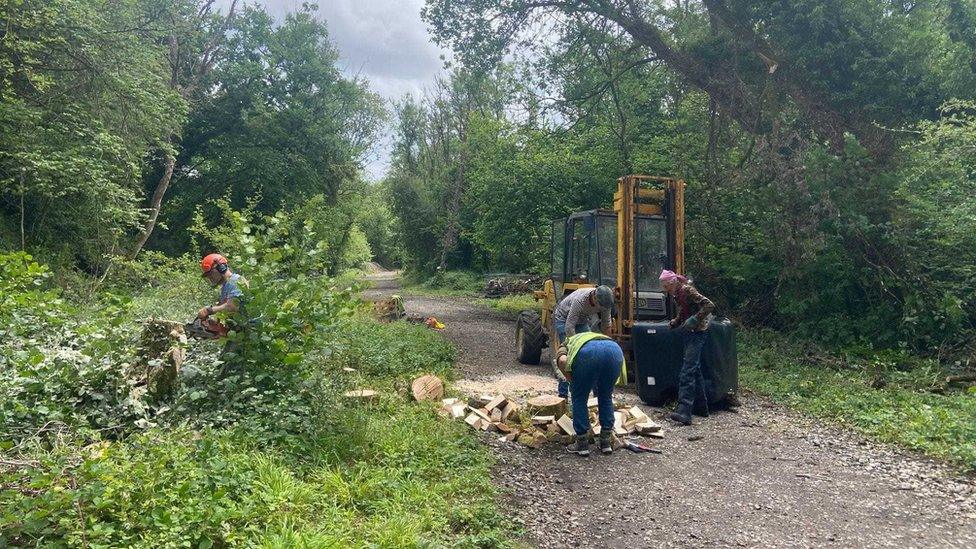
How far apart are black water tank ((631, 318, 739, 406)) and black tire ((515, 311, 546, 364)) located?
307cm

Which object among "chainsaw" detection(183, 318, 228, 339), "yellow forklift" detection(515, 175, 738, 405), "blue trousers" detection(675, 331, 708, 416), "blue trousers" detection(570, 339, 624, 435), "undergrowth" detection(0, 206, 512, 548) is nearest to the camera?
"undergrowth" detection(0, 206, 512, 548)

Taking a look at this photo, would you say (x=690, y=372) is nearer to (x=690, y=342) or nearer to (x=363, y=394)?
(x=690, y=342)

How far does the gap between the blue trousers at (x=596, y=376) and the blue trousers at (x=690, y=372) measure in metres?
1.39

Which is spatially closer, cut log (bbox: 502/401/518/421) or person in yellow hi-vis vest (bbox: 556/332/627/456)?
person in yellow hi-vis vest (bbox: 556/332/627/456)

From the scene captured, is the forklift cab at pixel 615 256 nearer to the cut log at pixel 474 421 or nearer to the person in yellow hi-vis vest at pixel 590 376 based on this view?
the person in yellow hi-vis vest at pixel 590 376

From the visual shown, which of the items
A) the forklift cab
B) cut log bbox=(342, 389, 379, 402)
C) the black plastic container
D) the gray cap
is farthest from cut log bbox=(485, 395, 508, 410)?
the forklift cab

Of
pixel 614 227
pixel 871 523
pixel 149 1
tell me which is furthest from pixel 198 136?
pixel 871 523

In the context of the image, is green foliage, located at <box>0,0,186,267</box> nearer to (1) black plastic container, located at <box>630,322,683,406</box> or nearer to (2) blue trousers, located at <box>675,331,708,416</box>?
(1) black plastic container, located at <box>630,322,683,406</box>

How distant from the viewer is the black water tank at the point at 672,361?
7.04 metres

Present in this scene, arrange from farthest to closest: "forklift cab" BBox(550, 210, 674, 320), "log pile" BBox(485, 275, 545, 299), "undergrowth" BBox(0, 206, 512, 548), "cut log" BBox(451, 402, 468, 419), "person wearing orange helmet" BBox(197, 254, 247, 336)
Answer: "log pile" BBox(485, 275, 545, 299) < "forklift cab" BBox(550, 210, 674, 320) < "cut log" BBox(451, 402, 468, 419) < "person wearing orange helmet" BBox(197, 254, 247, 336) < "undergrowth" BBox(0, 206, 512, 548)

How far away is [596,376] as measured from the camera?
18.2 ft

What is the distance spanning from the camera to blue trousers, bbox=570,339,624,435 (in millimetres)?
5527

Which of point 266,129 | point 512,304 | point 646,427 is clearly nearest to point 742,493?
point 646,427

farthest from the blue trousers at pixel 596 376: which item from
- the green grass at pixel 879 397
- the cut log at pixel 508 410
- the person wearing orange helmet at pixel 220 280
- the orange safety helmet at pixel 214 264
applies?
the orange safety helmet at pixel 214 264
